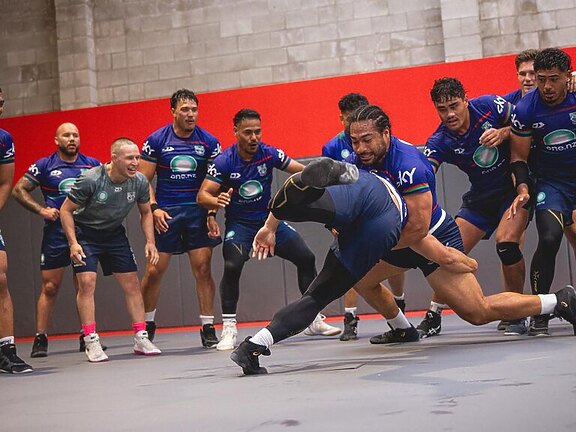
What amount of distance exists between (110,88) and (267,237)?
7.47 meters

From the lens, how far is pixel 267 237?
3.68 meters

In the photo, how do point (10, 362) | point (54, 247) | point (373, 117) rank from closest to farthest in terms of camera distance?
1. point (373, 117)
2. point (10, 362)
3. point (54, 247)

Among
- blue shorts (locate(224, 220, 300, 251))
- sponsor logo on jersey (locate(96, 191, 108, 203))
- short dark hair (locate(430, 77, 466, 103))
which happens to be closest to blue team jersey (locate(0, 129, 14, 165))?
sponsor logo on jersey (locate(96, 191, 108, 203))

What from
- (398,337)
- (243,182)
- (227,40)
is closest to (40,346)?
(243,182)

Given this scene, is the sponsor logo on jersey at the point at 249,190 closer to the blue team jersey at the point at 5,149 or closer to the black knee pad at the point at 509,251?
the blue team jersey at the point at 5,149

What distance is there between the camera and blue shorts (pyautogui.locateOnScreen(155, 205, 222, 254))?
5.97 metres

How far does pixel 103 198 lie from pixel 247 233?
3.27ft

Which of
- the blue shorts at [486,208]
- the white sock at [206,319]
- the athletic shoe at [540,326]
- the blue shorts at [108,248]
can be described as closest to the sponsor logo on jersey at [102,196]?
the blue shorts at [108,248]

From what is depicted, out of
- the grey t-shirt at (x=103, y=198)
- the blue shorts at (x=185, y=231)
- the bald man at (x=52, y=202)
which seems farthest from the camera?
the bald man at (x=52, y=202)

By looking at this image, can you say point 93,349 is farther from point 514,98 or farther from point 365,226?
point 514,98

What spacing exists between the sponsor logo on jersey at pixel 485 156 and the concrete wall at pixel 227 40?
14.6ft

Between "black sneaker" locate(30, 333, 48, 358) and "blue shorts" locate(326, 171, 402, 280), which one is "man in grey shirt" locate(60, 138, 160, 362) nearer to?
"black sneaker" locate(30, 333, 48, 358)

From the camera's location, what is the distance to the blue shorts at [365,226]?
3545mm

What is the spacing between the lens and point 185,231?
236 inches
